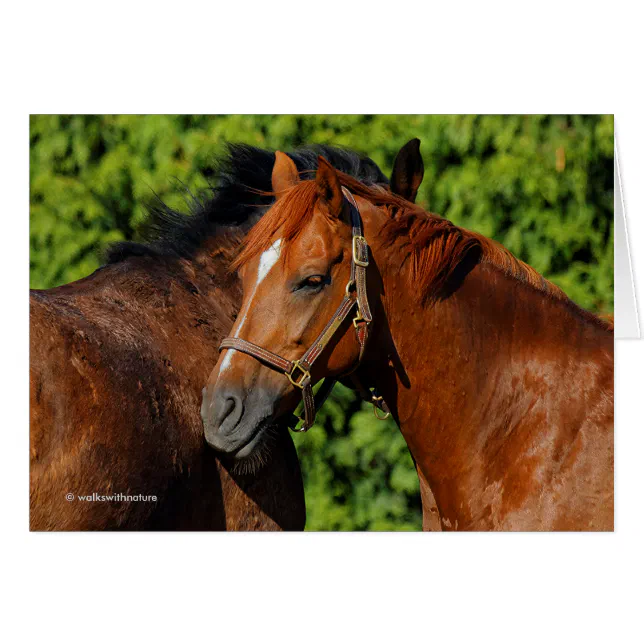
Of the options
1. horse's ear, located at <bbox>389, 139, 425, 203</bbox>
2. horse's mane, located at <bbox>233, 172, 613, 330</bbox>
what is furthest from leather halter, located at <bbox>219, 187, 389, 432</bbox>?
horse's ear, located at <bbox>389, 139, 425, 203</bbox>

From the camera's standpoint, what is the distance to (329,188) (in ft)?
9.48

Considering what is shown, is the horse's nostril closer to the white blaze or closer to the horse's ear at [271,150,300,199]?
the white blaze

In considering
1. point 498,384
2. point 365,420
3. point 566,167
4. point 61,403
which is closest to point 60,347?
point 61,403

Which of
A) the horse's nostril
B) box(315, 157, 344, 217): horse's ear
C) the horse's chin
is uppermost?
box(315, 157, 344, 217): horse's ear

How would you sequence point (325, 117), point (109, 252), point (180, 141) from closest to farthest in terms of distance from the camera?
point (109, 252) → point (325, 117) → point (180, 141)

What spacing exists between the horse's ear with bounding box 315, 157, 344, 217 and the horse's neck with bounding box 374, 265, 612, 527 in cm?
34

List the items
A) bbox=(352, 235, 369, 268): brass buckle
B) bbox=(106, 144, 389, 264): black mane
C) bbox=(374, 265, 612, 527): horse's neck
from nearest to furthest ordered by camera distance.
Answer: bbox=(352, 235, 369, 268): brass buckle, bbox=(374, 265, 612, 527): horse's neck, bbox=(106, 144, 389, 264): black mane

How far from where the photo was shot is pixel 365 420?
16.7 feet

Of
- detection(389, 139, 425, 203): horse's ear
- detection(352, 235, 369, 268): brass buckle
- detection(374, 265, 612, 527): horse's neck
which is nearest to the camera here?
detection(352, 235, 369, 268): brass buckle

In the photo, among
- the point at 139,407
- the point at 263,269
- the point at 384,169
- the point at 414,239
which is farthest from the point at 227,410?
the point at 384,169

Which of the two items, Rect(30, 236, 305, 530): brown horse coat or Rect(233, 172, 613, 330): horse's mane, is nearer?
Rect(30, 236, 305, 530): brown horse coat

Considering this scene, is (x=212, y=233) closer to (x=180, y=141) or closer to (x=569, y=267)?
(x=180, y=141)

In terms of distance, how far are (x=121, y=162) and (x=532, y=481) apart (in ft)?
9.98

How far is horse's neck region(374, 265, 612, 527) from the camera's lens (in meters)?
3.03
